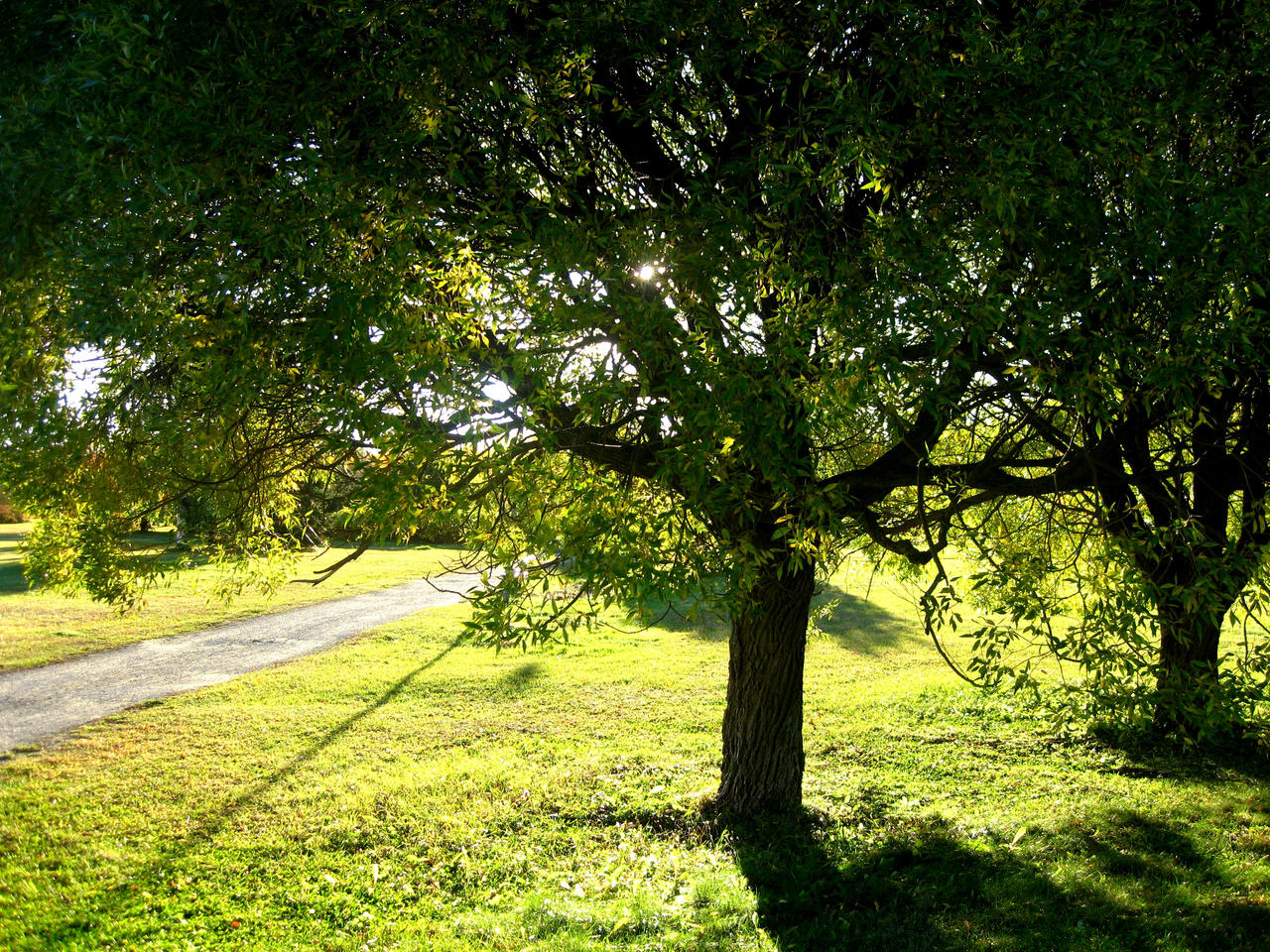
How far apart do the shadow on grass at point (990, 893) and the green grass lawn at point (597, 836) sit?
3 centimetres

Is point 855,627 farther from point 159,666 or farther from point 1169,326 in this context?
point 1169,326

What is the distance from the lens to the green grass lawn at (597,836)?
6.33 metres

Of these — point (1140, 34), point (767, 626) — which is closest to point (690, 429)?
point (1140, 34)

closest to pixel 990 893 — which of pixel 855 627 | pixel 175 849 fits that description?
pixel 175 849

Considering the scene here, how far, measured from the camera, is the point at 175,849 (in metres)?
8.38

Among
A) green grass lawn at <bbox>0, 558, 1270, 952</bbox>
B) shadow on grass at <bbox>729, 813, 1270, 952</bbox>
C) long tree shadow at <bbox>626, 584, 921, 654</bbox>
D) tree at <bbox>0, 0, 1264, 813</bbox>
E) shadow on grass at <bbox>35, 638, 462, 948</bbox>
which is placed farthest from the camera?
long tree shadow at <bbox>626, 584, 921, 654</bbox>

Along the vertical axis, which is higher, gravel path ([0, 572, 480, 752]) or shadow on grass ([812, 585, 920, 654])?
shadow on grass ([812, 585, 920, 654])

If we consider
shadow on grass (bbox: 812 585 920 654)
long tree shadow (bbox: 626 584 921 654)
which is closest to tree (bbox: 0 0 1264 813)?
long tree shadow (bbox: 626 584 921 654)

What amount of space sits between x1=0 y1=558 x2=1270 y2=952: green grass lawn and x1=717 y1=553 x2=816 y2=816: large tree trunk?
411 mm

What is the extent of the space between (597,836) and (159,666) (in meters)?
12.5

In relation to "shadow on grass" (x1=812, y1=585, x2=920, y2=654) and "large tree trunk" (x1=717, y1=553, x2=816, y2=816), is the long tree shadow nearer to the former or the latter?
"shadow on grass" (x1=812, y1=585, x2=920, y2=654)

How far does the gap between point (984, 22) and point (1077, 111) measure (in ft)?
3.95

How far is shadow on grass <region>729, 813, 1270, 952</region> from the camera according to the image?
579 cm

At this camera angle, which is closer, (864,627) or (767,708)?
(767,708)
